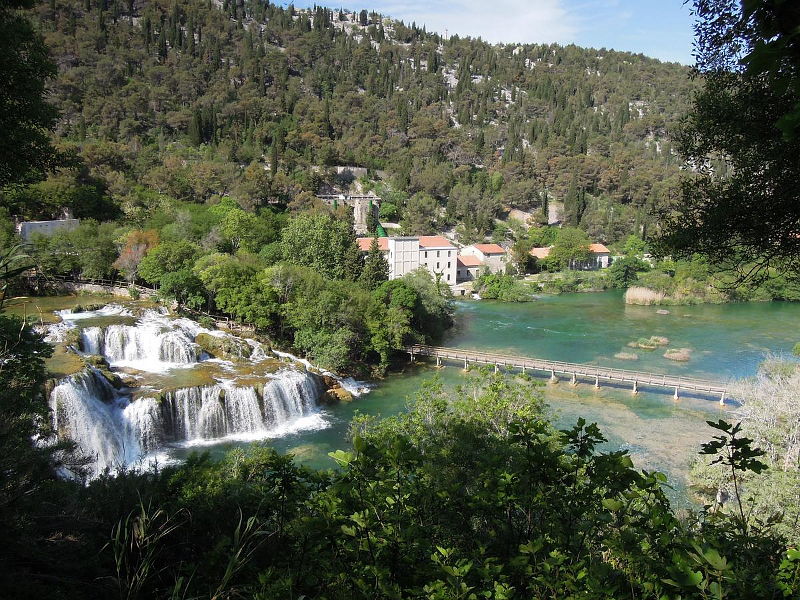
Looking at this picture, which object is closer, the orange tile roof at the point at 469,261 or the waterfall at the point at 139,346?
the waterfall at the point at 139,346

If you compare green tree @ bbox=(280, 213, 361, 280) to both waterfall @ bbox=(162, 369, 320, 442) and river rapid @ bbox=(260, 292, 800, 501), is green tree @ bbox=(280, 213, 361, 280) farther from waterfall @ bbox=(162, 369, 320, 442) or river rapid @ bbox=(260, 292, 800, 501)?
waterfall @ bbox=(162, 369, 320, 442)

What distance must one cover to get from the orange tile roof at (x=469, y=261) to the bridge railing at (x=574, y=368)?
20766mm

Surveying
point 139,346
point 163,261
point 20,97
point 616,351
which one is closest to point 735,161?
point 20,97

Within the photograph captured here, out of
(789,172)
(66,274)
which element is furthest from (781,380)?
(66,274)

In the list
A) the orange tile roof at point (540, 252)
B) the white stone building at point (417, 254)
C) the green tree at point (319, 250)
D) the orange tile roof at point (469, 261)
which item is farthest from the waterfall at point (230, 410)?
the orange tile roof at point (540, 252)

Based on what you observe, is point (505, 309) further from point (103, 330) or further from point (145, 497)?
point (145, 497)

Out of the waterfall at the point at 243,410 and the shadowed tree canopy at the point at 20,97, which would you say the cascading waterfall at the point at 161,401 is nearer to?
the waterfall at the point at 243,410

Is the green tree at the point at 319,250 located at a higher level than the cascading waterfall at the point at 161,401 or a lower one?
higher

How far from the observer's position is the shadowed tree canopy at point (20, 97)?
18.5ft

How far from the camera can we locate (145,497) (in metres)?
5.15

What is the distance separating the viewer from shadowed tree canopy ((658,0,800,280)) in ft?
15.5

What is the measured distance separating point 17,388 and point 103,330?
518 inches

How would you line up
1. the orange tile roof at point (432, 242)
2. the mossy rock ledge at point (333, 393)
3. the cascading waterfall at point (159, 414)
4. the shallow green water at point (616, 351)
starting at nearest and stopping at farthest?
the cascading waterfall at point (159, 414)
the shallow green water at point (616, 351)
the mossy rock ledge at point (333, 393)
the orange tile roof at point (432, 242)

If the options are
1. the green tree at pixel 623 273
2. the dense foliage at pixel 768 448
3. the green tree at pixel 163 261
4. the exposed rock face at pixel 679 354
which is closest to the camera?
the dense foliage at pixel 768 448
